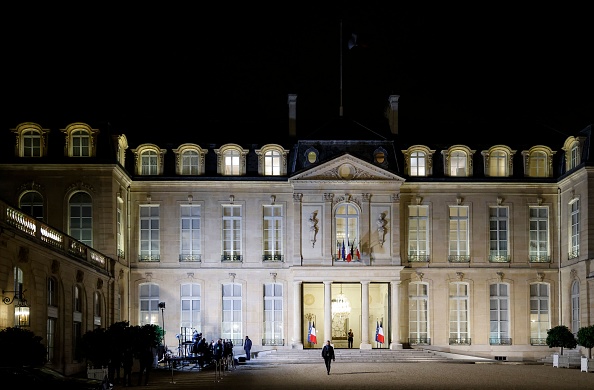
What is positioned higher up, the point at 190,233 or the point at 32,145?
the point at 32,145

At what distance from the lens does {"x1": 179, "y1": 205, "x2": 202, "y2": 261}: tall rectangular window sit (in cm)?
4522

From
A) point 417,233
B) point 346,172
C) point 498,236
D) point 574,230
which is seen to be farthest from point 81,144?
point 574,230

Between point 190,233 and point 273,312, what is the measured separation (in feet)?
17.4

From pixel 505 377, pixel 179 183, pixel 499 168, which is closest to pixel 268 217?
pixel 179 183

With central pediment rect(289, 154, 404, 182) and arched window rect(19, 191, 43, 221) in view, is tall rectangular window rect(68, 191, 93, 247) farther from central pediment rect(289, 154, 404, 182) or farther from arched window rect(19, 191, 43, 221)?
central pediment rect(289, 154, 404, 182)

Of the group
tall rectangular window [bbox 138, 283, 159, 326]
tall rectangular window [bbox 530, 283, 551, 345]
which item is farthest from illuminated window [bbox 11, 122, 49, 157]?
tall rectangular window [bbox 530, 283, 551, 345]

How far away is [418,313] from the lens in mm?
45562

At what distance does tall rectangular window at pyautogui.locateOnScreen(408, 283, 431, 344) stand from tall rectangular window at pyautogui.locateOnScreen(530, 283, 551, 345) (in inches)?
193

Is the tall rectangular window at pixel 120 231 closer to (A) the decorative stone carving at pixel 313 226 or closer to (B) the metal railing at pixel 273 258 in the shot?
(B) the metal railing at pixel 273 258

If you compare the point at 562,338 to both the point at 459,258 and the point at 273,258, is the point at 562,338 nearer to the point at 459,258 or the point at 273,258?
the point at 459,258

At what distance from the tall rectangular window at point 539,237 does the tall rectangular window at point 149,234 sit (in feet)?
56.8

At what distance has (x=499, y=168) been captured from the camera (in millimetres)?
45875

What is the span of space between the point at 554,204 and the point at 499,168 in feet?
9.96

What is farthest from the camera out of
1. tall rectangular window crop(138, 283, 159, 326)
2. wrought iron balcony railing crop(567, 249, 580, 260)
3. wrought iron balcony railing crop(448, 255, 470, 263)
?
wrought iron balcony railing crop(448, 255, 470, 263)
